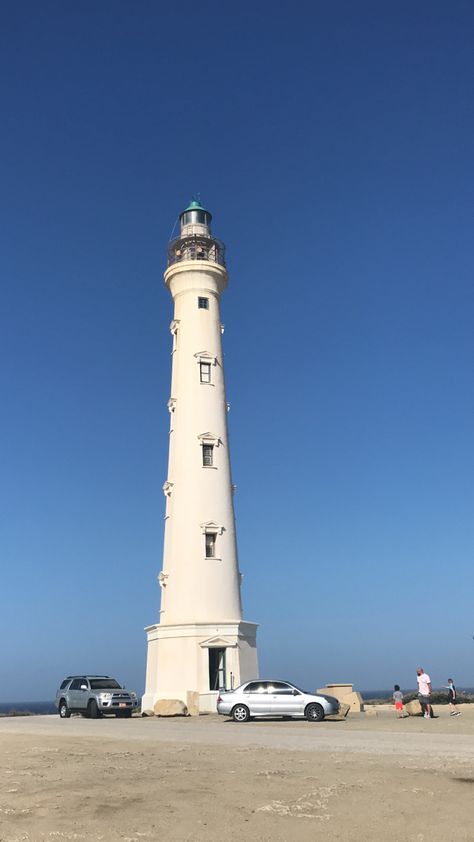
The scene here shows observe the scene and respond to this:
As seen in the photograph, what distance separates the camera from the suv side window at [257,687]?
2484 centimetres

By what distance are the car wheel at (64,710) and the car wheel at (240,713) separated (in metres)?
8.61

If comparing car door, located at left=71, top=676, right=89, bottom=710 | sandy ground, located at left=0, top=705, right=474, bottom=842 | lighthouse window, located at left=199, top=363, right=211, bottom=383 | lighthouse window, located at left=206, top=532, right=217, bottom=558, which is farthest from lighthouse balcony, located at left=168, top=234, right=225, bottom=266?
sandy ground, located at left=0, top=705, right=474, bottom=842

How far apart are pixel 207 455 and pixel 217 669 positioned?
9.97 meters

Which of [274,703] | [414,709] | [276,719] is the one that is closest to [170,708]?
[276,719]

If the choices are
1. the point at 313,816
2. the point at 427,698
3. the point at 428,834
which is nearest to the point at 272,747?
the point at 313,816

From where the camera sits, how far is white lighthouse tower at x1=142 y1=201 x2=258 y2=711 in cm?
3152

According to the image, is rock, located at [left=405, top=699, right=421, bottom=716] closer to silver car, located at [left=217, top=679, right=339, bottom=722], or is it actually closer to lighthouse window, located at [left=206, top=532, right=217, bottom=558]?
silver car, located at [left=217, top=679, right=339, bottom=722]

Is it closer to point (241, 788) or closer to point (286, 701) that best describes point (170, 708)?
point (286, 701)

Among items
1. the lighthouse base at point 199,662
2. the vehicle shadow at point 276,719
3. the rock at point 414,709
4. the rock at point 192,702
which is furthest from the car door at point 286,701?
the lighthouse base at point 199,662

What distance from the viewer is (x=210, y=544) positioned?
33844mm

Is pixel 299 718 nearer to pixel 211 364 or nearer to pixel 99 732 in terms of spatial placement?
pixel 99 732

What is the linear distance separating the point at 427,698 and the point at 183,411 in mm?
17604

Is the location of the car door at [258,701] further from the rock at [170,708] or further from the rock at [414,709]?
the rock at [414,709]

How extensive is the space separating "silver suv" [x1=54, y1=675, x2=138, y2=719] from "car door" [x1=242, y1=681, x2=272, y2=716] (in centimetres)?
625
